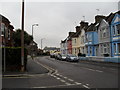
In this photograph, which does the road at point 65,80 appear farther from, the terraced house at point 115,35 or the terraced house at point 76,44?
the terraced house at point 76,44

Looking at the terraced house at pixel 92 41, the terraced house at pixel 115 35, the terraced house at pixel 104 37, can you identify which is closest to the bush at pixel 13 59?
the terraced house at pixel 115 35

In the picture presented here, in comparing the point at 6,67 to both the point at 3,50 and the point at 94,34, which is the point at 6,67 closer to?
the point at 3,50

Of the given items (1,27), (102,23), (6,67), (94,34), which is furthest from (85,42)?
(6,67)

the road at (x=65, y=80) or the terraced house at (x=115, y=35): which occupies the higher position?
the terraced house at (x=115, y=35)

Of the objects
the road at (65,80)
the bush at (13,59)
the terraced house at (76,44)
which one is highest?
the terraced house at (76,44)

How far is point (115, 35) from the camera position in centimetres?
2911

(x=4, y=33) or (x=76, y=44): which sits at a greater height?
(x=4, y=33)

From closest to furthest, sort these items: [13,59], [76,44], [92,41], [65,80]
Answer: [65,80] < [13,59] < [92,41] < [76,44]

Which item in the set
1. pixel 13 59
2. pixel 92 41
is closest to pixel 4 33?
pixel 13 59

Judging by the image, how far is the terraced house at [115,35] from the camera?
28.5 metres

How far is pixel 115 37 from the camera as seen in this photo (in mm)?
29156

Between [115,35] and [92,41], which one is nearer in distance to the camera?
[115,35]

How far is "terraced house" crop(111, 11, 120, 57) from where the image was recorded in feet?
93.6

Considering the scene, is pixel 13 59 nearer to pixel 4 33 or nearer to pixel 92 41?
pixel 4 33
